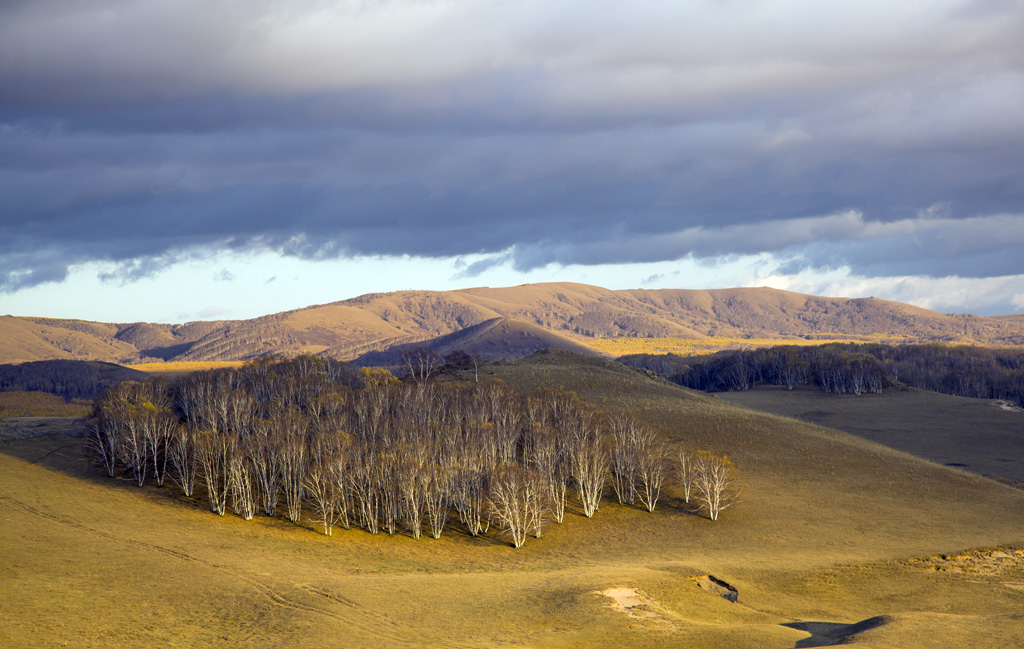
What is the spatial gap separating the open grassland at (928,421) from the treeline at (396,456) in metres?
44.0

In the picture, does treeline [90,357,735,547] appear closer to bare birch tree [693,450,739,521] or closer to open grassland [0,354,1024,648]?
bare birch tree [693,450,739,521]

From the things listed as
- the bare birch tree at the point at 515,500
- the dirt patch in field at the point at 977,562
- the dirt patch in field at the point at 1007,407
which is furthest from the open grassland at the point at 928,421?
the bare birch tree at the point at 515,500

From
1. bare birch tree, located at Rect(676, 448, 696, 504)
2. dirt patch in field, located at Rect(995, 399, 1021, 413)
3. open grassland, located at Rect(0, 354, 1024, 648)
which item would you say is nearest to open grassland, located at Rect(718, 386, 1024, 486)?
dirt patch in field, located at Rect(995, 399, 1021, 413)

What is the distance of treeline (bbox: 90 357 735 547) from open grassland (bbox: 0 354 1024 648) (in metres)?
2.62

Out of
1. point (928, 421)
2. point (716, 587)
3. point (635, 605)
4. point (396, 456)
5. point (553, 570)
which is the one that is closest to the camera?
point (635, 605)

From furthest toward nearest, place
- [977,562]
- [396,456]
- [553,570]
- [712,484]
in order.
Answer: [712,484]
[396,456]
[553,570]
[977,562]

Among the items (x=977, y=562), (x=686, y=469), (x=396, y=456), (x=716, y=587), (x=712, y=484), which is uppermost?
(x=396, y=456)

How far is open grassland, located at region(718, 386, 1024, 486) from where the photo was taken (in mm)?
104375

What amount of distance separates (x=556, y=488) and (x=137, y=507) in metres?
42.0

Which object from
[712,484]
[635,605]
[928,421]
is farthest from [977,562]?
[928,421]

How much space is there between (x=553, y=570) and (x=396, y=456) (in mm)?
21525

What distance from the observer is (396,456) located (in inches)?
2906

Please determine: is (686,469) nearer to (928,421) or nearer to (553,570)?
(553,570)

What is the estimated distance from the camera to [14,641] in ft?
113
